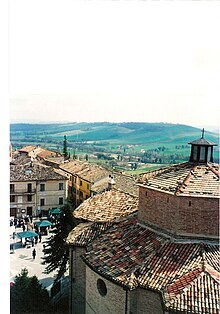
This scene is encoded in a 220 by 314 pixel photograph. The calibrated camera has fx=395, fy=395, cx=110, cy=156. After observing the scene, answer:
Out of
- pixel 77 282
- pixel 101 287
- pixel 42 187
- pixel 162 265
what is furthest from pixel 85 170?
pixel 162 265

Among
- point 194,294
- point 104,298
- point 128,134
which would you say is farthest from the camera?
point 104,298

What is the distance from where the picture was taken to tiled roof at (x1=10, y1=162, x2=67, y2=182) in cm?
916

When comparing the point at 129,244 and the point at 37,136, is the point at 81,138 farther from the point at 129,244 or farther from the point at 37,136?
the point at 129,244

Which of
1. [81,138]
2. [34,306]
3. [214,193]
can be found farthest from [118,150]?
[34,306]

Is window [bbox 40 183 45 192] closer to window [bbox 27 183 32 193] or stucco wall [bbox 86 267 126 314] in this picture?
window [bbox 27 183 32 193]

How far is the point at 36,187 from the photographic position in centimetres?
945

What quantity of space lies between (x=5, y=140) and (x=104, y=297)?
1.78 meters

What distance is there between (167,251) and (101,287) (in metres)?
0.70

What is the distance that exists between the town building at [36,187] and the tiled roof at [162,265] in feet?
18.7

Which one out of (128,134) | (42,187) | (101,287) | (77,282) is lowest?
(77,282)

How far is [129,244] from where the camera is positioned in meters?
3.27

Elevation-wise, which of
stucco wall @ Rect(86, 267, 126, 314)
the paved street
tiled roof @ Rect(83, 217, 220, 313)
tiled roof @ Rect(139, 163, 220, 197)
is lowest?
the paved street

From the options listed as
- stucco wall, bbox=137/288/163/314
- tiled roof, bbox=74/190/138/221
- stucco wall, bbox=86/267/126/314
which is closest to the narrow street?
tiled roof, bbox=74/190/138/221

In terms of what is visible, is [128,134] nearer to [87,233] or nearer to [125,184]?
[87,233]
